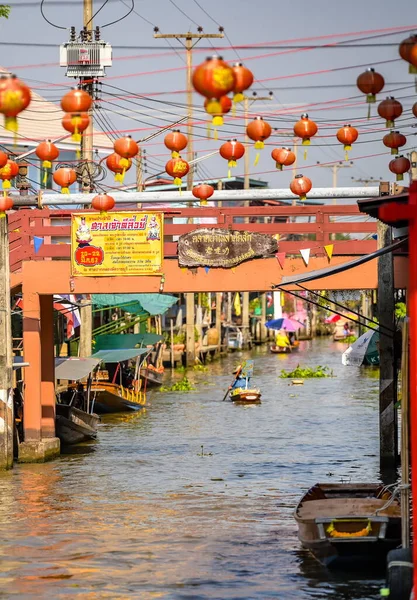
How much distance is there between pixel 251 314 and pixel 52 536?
74136mm

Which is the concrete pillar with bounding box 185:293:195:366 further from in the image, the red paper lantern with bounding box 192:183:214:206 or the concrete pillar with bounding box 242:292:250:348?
the red paper lantern with bounding box 192:183:214:206

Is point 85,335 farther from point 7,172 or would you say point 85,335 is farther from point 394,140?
point 394,140

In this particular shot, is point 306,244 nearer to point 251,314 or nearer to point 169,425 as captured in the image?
point 169,425

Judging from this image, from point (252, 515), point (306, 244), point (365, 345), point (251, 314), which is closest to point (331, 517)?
point (252, 515)

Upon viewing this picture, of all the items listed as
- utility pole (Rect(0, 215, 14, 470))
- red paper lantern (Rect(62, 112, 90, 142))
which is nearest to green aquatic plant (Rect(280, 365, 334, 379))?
utility pole (Rect(0, 215, 14, 470))

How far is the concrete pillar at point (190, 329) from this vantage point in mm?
58406

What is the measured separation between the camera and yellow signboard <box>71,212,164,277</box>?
25.4 metres

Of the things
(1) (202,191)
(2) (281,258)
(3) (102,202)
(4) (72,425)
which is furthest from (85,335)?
(1) (202,191)

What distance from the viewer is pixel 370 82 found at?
528 inches

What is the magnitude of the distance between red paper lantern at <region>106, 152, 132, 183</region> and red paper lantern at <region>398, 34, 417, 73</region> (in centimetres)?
637

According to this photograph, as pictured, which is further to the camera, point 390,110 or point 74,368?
point 74,368

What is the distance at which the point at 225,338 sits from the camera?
250 feet

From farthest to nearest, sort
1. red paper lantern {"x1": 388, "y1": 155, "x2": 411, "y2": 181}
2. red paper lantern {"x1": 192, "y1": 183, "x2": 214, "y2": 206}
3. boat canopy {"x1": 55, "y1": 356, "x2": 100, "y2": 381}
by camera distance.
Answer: boat canopy {"x1": 55, "y1": 356, "x2": 100, "y2": 381}, red paper lantern {"x1": 192, "y1": 183, "x2": 214, "y2": 206}, red paper lantern {"x1": 388, "y1": 155, "x2": 411, "y2": 181}

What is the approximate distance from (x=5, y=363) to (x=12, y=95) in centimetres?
1413
